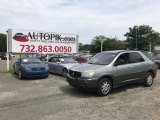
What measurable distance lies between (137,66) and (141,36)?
8522 centimetres

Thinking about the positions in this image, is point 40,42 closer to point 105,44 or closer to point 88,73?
point 88,73

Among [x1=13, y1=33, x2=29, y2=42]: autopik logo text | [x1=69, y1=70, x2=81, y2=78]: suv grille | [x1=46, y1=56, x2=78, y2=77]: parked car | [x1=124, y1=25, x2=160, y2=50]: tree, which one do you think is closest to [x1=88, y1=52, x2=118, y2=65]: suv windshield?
[x1=69, y1=70, x2=81, y2=78]: suv grille

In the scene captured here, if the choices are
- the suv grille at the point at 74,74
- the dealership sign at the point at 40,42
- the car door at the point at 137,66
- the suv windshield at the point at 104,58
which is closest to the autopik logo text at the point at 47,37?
the dealership sign at the point at 40,42

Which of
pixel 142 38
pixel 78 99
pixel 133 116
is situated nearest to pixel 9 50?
pixel 78 99

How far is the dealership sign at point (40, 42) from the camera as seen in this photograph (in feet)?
56.3

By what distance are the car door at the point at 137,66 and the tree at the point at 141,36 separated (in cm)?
8100

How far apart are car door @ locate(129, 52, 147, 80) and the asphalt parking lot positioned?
0.58m

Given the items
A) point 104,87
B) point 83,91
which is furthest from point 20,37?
point 104,87

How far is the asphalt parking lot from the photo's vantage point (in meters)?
5.99

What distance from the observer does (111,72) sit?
8453mm

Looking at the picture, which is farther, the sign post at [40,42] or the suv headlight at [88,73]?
the sign post at [40,42]

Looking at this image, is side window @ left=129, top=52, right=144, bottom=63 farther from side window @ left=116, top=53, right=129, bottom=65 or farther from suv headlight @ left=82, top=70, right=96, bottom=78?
suv headlight @ left=82, top=70, right=96, bottom=78

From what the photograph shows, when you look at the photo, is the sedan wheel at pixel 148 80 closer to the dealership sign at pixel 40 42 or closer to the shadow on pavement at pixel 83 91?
the shadow on pavement at pixel 83 91

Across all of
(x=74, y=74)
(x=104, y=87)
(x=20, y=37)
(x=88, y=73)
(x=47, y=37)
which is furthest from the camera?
(x=47, y=37)
